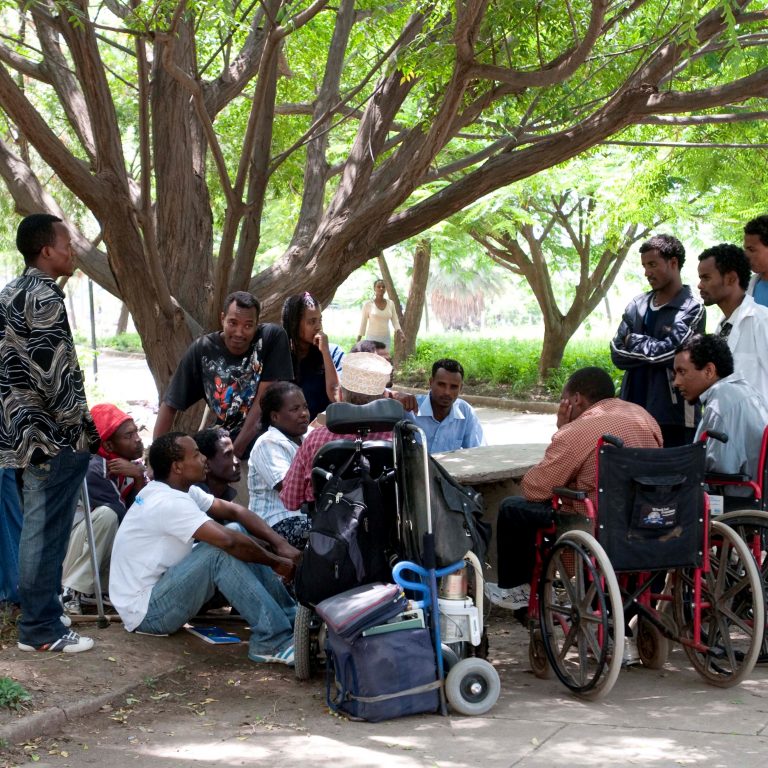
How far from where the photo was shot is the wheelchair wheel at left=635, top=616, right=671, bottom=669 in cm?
502

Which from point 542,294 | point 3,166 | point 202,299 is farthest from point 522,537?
point 542,294

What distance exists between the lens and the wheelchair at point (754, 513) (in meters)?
4.88

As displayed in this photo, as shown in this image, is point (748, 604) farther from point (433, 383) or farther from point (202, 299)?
point (202, 299)

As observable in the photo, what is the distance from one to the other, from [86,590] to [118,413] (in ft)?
3.24

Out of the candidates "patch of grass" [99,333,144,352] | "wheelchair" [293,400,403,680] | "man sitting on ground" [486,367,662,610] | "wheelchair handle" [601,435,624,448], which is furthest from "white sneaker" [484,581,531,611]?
"patch of grass" [99,333,144,352]

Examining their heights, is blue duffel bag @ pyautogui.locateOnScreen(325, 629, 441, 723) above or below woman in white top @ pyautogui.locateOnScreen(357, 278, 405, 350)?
below

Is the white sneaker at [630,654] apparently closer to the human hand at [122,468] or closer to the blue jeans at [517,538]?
the blue jeans at [517,538]

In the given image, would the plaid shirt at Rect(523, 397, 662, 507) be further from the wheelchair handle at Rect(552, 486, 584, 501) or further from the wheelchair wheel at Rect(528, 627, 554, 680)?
the wheelchair wheel at Rect(528, 627, 554, 680)

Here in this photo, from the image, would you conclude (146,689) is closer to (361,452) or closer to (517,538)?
(361,452)

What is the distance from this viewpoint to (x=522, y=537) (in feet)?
16.9

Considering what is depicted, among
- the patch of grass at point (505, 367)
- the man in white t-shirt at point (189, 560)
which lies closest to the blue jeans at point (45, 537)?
the man in white t-shirt at point (189, 560)

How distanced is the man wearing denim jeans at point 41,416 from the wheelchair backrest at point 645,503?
2.38m

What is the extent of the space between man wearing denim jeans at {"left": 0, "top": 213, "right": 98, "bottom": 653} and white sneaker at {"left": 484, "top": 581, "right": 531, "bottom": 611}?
78.1 inches

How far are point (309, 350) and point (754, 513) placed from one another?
3213 mm
